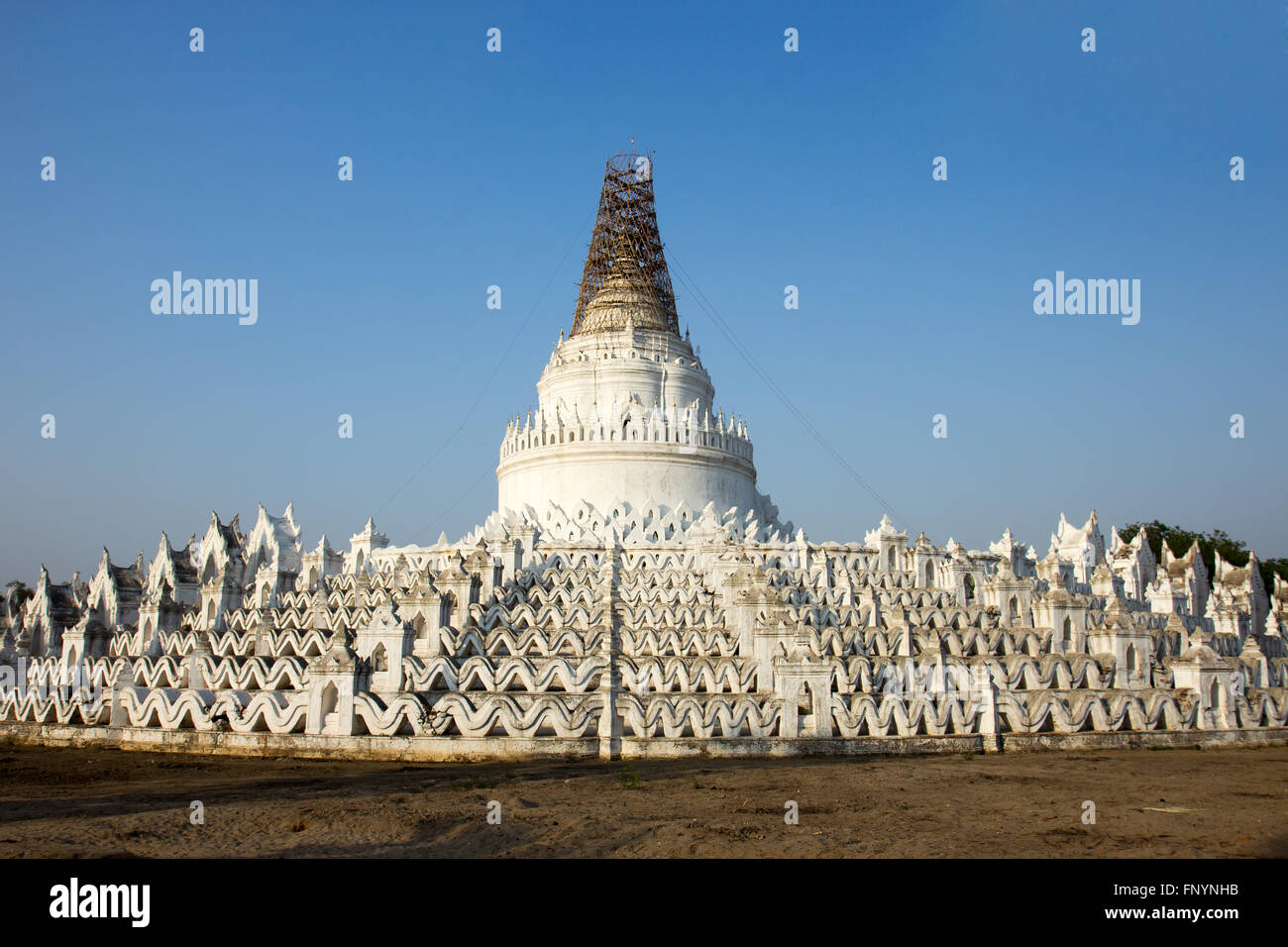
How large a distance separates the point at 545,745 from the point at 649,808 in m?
6.26

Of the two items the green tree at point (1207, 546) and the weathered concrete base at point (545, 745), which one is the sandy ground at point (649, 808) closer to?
the weathered concrete base at point (545, 745)

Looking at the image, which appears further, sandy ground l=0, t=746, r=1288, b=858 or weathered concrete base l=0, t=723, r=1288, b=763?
weathered concrete base l=0, t=723, r=1288, b=763

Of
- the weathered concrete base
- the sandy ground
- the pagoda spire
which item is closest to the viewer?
the sandy ground

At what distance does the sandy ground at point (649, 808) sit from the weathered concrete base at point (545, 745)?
634mm

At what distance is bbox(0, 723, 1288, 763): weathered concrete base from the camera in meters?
18.2

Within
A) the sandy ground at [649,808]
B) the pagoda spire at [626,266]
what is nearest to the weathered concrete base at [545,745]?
the sandy ground at [649,808]

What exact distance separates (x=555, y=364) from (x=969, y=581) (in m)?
21.0

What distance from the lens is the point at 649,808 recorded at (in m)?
12.2

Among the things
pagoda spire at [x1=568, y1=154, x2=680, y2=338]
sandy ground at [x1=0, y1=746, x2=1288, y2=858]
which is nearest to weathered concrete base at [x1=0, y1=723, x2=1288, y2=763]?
sandy ground at [x1=0, y1=746, x2=1288, y2=858]

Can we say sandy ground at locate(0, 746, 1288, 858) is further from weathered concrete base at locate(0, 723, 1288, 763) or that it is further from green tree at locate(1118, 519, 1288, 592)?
green tree at locate(1118, 519, 1288, 592)

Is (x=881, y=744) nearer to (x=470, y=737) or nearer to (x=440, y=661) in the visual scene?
(x=470, y=737)

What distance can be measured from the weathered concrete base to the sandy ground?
25.0 inches

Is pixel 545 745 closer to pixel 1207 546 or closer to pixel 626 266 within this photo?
pixel 626 266

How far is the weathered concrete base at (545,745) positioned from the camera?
18.2 meters
